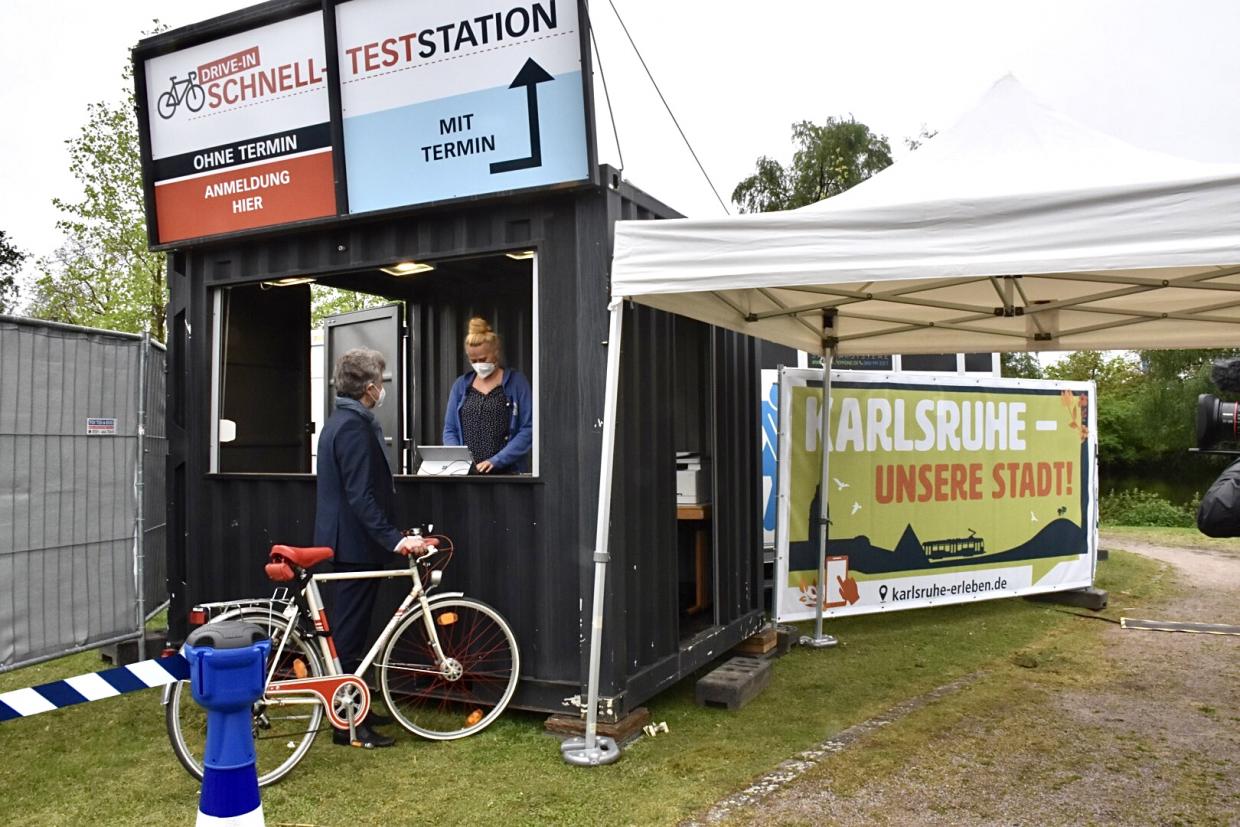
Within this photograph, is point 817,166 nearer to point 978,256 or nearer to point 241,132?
point 241,132

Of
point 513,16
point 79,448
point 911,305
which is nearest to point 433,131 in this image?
point 513,16

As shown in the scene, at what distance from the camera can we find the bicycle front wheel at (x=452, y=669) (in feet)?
14.3

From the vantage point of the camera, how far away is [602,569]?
4047 millimetres

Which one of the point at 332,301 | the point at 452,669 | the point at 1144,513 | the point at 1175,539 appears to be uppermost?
the point at 332,301

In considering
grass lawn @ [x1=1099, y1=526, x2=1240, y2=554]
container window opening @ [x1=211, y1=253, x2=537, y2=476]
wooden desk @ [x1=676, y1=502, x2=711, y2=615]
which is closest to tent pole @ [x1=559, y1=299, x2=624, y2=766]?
container window opening @ [x1=211, y1=253, x2=537, y2=476]

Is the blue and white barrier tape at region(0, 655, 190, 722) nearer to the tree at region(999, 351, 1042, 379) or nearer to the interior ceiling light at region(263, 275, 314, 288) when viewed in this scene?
the interior ceiling light at region(263, 275, 314, 288)

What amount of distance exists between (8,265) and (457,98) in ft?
116

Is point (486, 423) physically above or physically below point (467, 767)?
above

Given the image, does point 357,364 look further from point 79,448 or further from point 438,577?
point 79,448

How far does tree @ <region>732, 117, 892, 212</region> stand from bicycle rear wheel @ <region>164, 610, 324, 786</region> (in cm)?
2704

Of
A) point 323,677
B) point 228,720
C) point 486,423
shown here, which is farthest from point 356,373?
point 228,720

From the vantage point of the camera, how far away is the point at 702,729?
4531 mm

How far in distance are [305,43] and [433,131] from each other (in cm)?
95

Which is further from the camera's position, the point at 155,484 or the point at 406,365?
the point at 406,365
